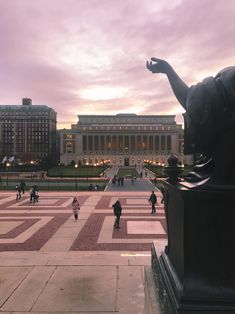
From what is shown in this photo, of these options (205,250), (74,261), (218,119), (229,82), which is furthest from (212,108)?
(74,261)

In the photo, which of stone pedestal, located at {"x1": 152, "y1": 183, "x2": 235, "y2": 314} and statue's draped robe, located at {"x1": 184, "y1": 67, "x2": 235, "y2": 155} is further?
statue's draped robe, located at {"x1": 184, "y1": 67, "x2": 235, "y2": 155}

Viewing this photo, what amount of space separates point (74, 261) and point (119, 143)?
137 m

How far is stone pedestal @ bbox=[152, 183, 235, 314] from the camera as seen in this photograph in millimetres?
3918

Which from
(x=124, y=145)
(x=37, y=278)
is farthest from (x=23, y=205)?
(x=124, y=145)

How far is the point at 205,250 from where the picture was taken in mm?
4160

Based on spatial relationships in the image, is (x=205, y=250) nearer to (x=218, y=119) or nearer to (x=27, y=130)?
(x=218, y=119)

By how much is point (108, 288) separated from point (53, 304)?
4.61 ft

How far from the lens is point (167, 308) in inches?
167

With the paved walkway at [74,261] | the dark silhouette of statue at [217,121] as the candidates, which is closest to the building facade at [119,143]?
the paved walkway at [74,261]

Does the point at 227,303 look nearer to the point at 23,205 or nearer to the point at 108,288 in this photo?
the point at 108,288

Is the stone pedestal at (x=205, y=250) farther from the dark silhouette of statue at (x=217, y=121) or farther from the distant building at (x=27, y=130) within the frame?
the distant building at (x=27, y=130)

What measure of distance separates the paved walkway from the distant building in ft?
483

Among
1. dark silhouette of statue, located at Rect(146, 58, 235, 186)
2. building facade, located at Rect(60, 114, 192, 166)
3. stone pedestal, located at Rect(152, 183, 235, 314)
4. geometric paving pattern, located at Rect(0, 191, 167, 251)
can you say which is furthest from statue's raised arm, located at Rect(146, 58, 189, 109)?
building facade, located at Rect(60, 114, 192, 166)

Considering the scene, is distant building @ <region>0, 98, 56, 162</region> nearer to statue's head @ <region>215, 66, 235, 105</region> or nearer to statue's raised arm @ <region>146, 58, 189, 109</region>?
statue's raised arm @ <region>146, 58, 189, 109</region>
